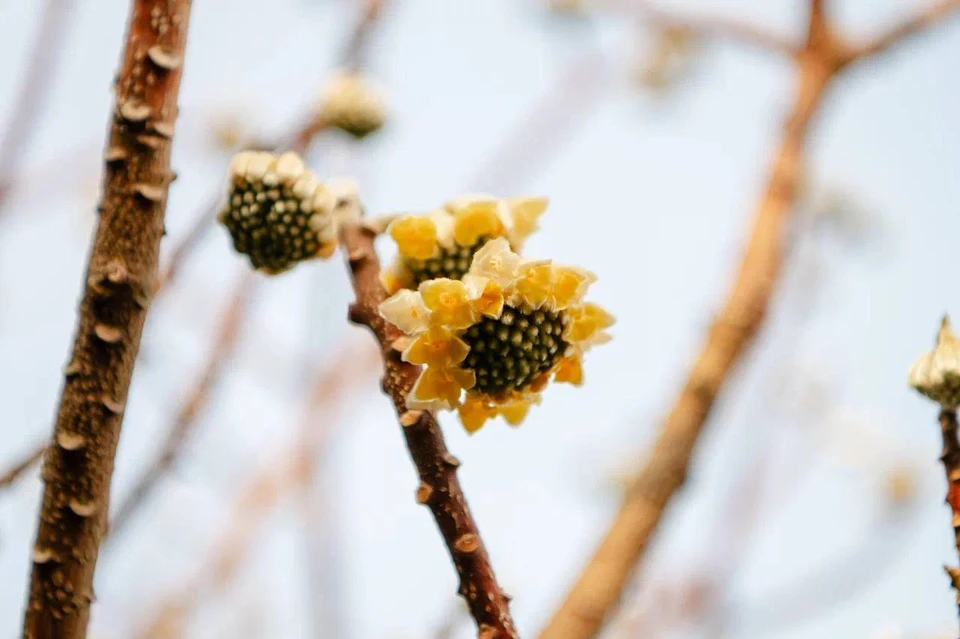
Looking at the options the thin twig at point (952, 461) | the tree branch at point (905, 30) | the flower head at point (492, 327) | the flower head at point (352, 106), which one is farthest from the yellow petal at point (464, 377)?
the tree branch at point (905, 30)

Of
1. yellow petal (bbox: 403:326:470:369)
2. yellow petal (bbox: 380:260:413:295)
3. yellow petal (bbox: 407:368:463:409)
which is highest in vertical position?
yellow petal (bbox: 380:260:413:295)

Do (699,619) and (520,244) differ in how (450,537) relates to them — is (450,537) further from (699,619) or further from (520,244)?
(699,619)

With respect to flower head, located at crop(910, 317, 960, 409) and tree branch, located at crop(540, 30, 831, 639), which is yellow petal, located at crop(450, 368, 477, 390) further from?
tree branch, located at crop(540, 30, 831, 639)

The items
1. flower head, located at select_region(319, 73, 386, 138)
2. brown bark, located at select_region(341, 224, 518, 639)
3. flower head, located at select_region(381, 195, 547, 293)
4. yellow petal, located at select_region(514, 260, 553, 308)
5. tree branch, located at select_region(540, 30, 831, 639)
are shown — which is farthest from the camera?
flower head, located at select_region(319, 73, 386, 138)

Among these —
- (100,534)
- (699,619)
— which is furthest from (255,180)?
(699,619)

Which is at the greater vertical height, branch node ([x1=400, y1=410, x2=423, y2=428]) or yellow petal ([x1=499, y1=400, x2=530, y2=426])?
yellow petal ([x1=499, y1=400, x2=530, y2=426])

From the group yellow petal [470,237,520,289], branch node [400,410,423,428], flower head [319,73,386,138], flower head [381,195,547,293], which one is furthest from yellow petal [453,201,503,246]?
flower head [319,73,386,138]

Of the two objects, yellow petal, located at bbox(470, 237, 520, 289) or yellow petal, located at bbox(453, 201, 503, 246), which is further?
yellow petal, located at bbox(453, 201, 503, 246)

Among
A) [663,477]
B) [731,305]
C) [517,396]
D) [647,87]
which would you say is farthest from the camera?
[647,87]
